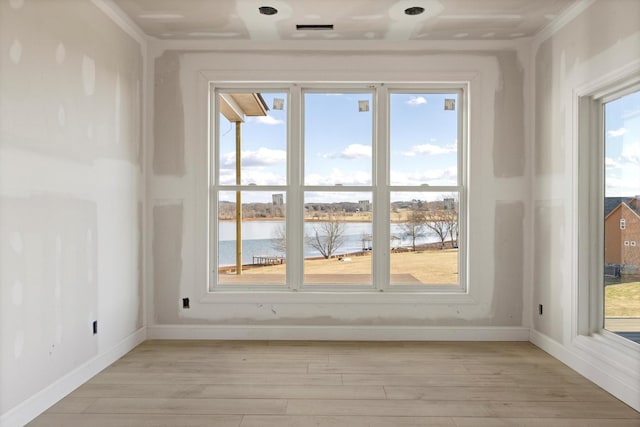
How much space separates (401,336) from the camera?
14.0ft

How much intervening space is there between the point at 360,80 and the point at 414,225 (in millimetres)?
1466

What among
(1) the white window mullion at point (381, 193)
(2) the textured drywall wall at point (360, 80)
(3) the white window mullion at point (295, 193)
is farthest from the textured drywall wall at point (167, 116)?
(1) the white window mullion at point (381, 193)

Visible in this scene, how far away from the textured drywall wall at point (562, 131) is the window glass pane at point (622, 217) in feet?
0.73

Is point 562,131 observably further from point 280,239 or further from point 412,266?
point 280,239

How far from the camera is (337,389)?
309 cm

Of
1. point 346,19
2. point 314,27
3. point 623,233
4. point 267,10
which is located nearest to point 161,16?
point 267,10

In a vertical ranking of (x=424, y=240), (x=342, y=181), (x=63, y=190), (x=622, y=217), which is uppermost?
(x=342, y=181)

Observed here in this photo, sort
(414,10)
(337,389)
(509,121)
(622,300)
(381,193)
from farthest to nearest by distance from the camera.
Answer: (381,193)
(509,121)
(414,10)
(622,300)
(337,389)

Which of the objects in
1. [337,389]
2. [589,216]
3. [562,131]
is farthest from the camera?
[562,131]

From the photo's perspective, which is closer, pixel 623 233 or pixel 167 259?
pixel 623 233

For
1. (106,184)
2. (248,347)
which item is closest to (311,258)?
(248,347)

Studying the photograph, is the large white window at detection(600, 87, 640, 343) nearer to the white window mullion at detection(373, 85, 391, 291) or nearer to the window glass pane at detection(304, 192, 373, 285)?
the white window mullion at detection(373, 85, 391, 291)

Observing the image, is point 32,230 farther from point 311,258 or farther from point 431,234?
point 431,234

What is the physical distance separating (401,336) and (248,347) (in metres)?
1.40
